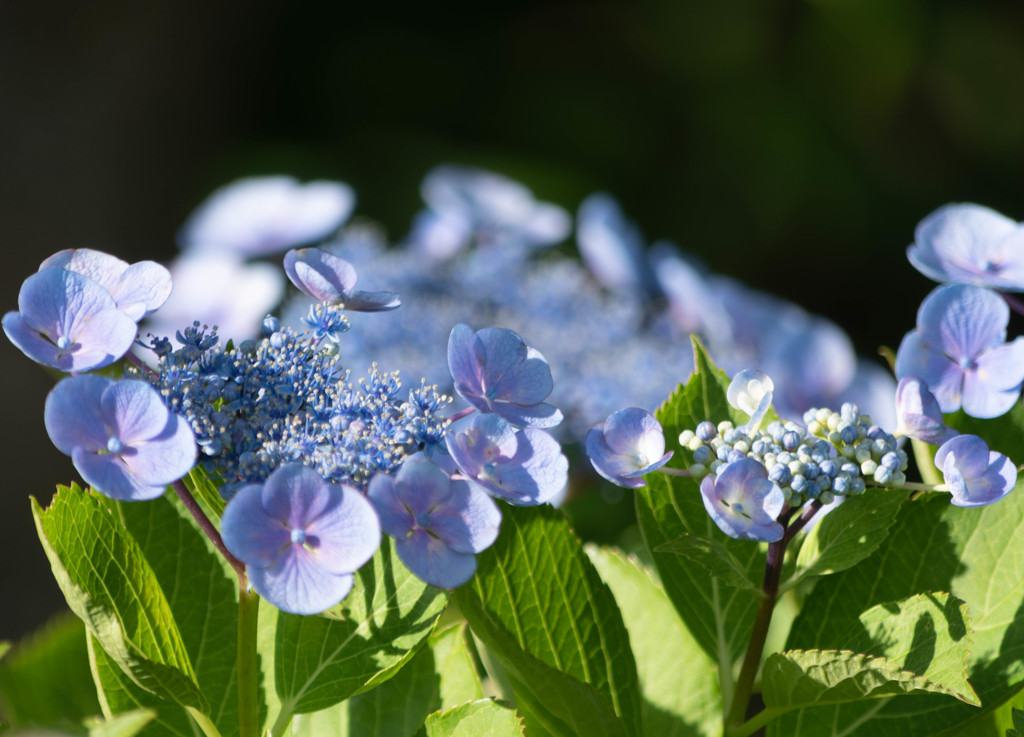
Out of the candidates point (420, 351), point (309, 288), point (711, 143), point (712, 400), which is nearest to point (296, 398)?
point (309, 288)

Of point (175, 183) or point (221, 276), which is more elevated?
point (221, 276)

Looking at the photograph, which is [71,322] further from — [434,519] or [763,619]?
[763,619]

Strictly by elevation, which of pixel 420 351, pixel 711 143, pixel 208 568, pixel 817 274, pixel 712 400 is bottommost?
pixel 817 274

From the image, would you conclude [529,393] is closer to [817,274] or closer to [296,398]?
[296,398]

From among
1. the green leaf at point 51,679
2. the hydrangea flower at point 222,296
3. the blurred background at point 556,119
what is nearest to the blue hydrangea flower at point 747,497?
the green leaf at point 51,679

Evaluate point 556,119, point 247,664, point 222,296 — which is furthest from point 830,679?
point 556,119

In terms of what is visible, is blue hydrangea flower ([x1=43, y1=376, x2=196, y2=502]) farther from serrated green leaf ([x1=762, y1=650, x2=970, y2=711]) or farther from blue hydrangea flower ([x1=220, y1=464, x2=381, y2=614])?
serrated green leaf ([x1=762, y1=650, x2=970, y2=711])

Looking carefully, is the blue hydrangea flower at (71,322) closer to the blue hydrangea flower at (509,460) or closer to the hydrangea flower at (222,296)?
the blue hydrangea flower at (509,460)
